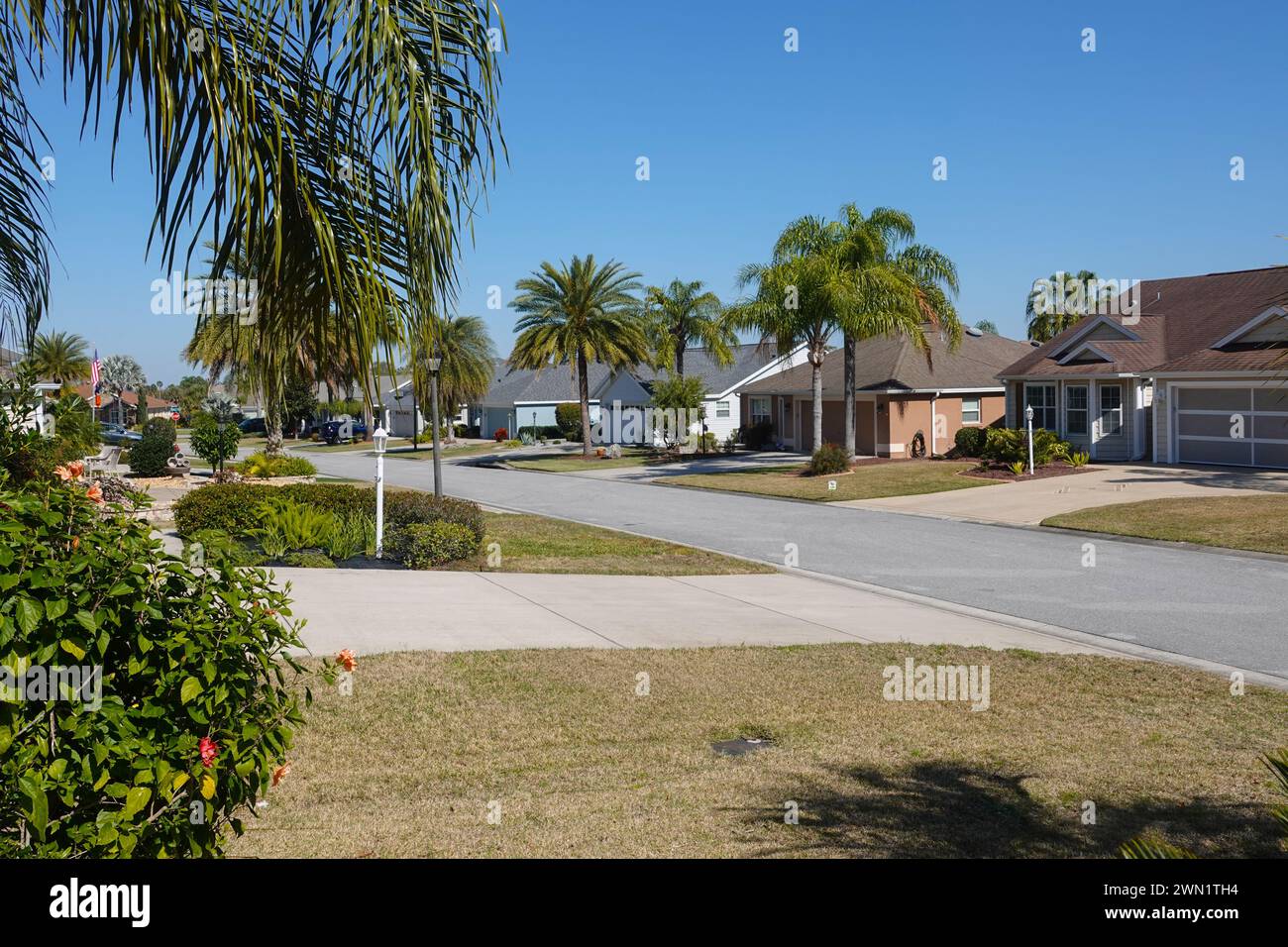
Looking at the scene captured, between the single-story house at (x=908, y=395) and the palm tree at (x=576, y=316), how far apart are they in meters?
8.11

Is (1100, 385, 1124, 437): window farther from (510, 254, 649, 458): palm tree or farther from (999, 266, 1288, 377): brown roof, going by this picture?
(510, 254, 649, 458): palm tree

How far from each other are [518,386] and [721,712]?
213ft

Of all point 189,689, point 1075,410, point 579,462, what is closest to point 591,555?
point 189,689

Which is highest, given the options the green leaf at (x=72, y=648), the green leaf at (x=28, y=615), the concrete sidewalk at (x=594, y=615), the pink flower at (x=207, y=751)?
the green leaf at (x=28, y=615)

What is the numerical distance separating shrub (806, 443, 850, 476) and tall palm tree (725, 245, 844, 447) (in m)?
1.95

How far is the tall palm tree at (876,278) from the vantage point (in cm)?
3488

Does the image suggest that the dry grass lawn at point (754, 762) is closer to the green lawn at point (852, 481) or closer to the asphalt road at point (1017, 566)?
the asphalt road at point (1017, 566)

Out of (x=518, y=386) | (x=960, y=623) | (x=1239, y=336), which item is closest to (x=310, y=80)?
(x=960, y=623)

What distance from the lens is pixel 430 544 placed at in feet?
52.5

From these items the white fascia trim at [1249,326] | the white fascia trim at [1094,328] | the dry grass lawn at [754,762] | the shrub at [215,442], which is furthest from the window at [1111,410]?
the shrub at [215,442]

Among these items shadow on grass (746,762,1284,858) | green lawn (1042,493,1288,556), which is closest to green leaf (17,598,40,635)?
shadow on grass (746,762,1284,858)

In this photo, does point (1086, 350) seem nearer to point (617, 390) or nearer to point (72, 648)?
point (617, 390)
